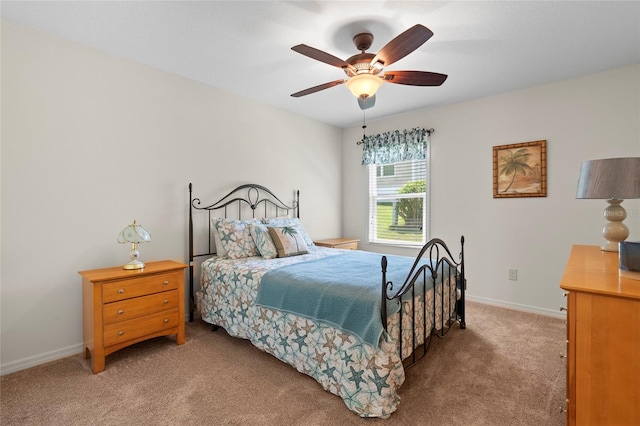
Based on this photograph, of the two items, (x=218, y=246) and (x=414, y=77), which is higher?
(x=414, y=77)

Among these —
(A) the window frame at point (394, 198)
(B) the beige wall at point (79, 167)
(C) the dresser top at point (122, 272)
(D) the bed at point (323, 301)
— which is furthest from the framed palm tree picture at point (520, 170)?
(C) the dresser top at point (122, 272)

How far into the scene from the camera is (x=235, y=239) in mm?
3162

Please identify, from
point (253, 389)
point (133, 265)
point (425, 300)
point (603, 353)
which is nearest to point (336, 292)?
point (425, 300)

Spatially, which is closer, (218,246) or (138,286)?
(138,286)

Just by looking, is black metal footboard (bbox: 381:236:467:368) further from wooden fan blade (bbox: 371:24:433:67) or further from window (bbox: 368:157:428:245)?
window (bbox: 368:157:428:245)

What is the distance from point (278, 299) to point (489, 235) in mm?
2807

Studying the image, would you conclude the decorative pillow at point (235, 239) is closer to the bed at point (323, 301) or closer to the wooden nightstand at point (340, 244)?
the bed at point (323, 301)

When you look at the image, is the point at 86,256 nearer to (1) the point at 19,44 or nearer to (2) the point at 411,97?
(1) the point at 19,44

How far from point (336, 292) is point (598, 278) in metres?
1.30

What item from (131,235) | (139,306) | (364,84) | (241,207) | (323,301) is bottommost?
(139,306)

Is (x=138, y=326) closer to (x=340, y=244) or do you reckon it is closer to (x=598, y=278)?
(x=340, y=244)

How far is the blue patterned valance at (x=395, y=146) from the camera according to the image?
4.25 m

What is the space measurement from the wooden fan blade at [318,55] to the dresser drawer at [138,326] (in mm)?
2279

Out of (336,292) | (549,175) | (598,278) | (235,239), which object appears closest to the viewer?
(598,278)
